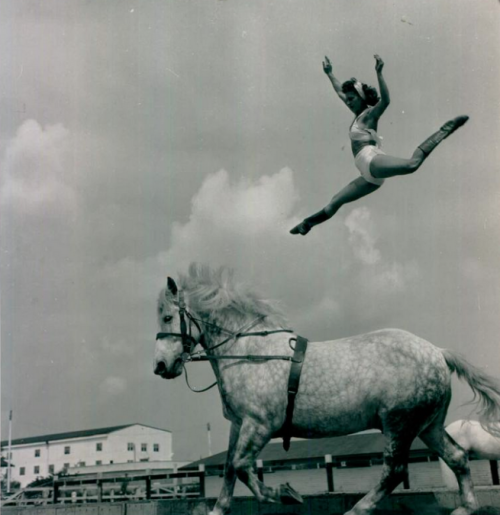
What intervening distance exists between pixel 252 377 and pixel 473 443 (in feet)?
19.0

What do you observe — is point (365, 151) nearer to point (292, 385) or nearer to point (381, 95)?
point (381, 95)

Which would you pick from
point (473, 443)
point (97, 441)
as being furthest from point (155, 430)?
point (473, 443)

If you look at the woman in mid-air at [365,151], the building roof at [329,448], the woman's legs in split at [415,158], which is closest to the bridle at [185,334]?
the woman in mid-air at [365,151]

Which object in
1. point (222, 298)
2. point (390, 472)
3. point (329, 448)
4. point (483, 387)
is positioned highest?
point (222, 298)

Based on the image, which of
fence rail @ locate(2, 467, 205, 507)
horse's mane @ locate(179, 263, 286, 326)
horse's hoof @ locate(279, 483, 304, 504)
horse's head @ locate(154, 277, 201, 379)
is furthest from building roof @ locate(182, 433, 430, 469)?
horse's hoof @ locate(279, 483, 304, 504)

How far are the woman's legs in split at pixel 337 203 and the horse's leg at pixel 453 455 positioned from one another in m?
2.16

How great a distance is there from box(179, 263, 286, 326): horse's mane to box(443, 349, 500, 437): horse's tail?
164 centimetres

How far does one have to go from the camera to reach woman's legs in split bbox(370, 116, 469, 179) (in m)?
5.53

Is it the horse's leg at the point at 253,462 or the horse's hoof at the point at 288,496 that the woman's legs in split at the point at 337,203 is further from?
the horse's hoof at the point at 288,496

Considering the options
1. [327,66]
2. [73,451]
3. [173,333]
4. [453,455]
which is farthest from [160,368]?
[73,451]

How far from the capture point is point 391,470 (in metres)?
5.36

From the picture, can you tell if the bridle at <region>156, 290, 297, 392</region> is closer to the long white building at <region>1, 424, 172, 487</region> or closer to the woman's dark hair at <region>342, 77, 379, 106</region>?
the woman's dark hair at <region>342, 77, 379, 106</region>

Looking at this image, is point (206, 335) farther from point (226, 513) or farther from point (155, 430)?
point (155, 430)

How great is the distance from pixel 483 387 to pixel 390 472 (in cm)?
122
